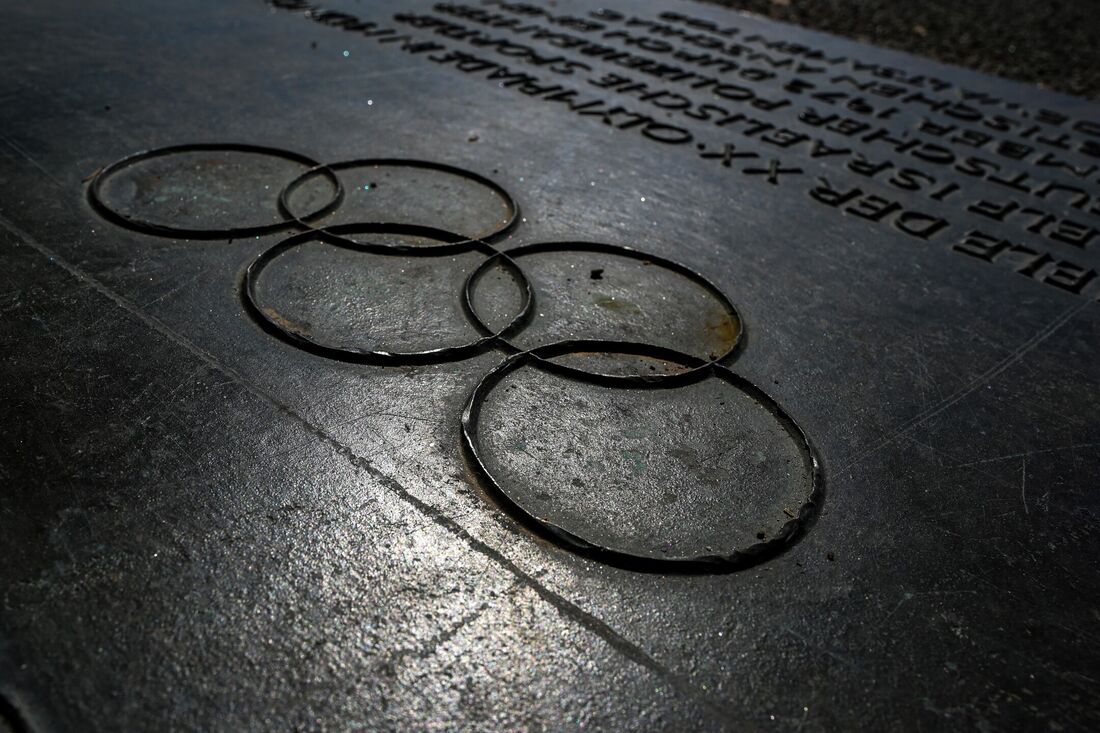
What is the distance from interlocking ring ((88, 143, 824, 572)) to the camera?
2000mm

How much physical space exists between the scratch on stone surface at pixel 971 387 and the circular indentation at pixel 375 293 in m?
1.15

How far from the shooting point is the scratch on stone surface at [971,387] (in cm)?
240

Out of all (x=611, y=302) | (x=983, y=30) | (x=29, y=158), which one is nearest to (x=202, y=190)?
(x=29, y=158)

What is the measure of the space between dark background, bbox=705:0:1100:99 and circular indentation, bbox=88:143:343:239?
19.9 ft

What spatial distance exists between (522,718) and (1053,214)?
Answer: 3850 mm

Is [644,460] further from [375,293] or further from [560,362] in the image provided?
[375,293]

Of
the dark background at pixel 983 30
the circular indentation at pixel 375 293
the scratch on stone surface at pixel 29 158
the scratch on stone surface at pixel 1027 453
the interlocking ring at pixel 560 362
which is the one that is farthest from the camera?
the dark background at pixel 983 30

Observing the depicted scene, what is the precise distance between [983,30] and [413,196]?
25.2 feet

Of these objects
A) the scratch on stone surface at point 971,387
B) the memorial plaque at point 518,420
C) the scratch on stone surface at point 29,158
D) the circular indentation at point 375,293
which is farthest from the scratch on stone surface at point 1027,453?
the scratch on stone surface at point 29,158

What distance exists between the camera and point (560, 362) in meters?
2.59

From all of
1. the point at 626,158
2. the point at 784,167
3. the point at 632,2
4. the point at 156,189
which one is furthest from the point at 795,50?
the point at 156,189

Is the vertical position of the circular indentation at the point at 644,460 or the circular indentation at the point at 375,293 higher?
the circular indentation at the point at 375,293

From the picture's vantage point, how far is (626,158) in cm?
420

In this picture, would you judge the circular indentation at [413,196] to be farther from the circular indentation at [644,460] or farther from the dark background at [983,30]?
the dark background at [983,30]
